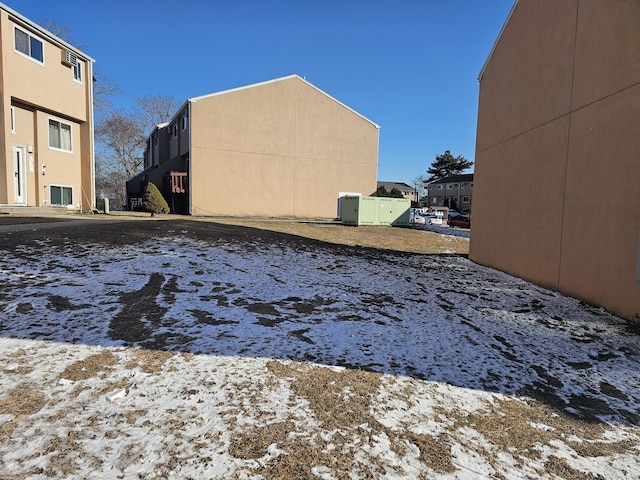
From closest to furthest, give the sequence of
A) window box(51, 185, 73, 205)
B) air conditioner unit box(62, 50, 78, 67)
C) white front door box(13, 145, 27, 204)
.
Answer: white front door box(13, 145, 27, 204) → air conditioner unit box(62, 50, 78, 67) → window box(51, 185, 73, 205)

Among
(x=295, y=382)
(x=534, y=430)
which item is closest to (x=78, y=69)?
(x=295, y=382)

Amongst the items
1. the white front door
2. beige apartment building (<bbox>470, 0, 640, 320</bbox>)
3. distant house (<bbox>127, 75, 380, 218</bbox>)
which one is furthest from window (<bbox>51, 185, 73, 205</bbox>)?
beige apartment building (<bbox>470, 0, 640, 320</bbox>)

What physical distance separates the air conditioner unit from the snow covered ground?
1392 cm

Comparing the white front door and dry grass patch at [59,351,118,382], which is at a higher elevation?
the white front door

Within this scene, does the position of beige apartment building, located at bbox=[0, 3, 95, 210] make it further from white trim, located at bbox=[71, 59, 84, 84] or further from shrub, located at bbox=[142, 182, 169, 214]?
shrub, located at bbox=[142, 182, 169, 214]

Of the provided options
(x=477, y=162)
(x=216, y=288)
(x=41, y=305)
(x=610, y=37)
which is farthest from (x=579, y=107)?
(x=41, y=305)

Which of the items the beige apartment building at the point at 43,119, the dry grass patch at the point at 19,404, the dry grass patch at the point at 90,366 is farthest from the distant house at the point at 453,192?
the dry grass patch at the point at 19,404

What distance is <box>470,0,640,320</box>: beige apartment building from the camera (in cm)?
554

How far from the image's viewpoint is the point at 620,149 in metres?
5.64

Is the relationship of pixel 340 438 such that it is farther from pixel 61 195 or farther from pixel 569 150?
pixel 61 195

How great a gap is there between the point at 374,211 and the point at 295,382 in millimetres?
20561

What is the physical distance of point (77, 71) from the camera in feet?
55.7

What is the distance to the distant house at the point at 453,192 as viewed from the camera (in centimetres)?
5922

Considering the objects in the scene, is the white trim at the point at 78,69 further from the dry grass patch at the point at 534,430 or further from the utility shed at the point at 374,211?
the dry grass patch at the point at 534,430
